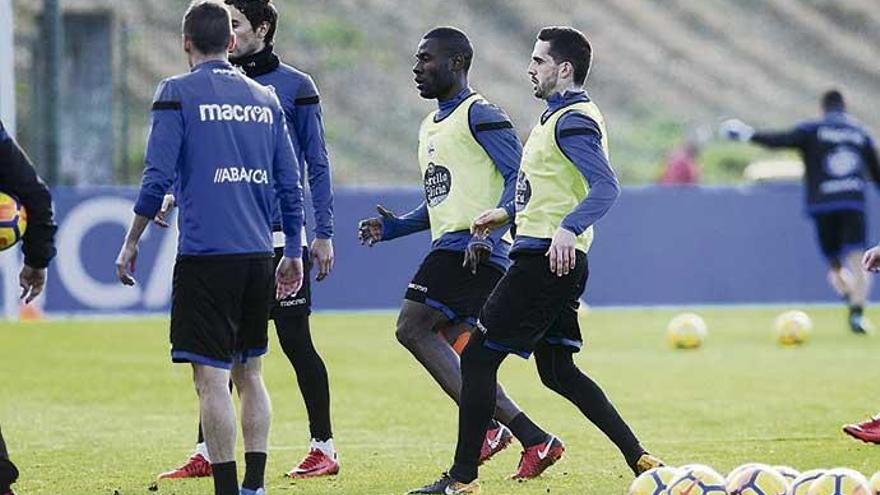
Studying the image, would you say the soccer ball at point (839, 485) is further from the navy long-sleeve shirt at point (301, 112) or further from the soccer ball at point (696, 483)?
the navy long-sleeve shirt at point (301, 112)

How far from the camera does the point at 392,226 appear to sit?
9430 mm

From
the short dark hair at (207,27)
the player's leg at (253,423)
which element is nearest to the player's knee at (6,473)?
the player's leg at (253,423)

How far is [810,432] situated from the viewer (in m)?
10.6

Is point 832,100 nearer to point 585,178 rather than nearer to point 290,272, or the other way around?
point 585,178

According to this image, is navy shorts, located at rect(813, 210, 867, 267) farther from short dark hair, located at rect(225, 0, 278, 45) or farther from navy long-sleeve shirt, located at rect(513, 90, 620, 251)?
navy long-sleeve shirt, located at rect(513, 90, 620, 251)

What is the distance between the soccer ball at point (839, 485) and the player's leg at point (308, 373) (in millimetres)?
2864

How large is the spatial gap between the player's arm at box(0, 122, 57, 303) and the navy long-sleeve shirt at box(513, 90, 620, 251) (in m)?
2.17

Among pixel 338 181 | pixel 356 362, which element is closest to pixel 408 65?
pixel 338 181

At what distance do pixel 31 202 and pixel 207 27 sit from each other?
0.98 m

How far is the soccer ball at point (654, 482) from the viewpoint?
7.23 metres

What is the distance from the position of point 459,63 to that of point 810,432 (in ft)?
10.4

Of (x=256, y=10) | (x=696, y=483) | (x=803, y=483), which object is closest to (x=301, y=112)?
(x=256, y=10)

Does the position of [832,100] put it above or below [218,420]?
above

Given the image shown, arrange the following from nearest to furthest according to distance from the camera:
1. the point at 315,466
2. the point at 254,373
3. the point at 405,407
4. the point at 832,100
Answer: the point at 254,373
the point at 315,466
the point at 405,407
the point at 832,100
